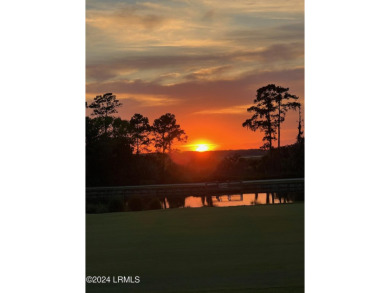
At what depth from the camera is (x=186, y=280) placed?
7.04 m

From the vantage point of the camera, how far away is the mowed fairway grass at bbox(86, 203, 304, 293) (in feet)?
23.4

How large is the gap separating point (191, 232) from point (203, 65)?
256 centimetres

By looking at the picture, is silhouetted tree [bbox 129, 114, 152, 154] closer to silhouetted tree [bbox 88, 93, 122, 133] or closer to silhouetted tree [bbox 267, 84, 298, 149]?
silhouetted tree [bbox 88, 93, 122, 133]

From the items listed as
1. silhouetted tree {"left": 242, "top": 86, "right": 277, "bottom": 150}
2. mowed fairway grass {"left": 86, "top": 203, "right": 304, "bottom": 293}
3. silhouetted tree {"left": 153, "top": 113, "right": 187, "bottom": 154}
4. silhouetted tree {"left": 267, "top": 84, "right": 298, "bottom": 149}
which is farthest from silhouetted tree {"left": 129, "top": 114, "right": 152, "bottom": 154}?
silhouetted tree {"left": 267, "top": 84, "right": 298, "bottom": 149}

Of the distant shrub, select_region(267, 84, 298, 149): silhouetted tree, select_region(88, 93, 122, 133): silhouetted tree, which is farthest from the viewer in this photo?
the distant shrub

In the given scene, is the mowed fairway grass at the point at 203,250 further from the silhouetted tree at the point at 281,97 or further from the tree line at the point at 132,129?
the silhouetted tree at the point at 281,97

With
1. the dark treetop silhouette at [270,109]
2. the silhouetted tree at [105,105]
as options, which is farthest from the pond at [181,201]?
the silhouetted tree at [105,105]

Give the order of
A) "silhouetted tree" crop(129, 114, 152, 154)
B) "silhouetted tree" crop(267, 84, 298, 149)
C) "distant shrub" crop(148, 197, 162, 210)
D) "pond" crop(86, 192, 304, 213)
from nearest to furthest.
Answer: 1. "silhouetted tree" crop(267, 84, 298, 149)
2. "silhouetted tree" crop(129, 114, 152, 154)
3. "pond" crop(86, 192, 304, 213)
4. "distant shrub" crop(148, 197, 162, 210)

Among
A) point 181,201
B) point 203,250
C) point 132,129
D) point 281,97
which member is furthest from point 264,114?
point 203,250

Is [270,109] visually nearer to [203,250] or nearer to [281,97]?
[281,97]

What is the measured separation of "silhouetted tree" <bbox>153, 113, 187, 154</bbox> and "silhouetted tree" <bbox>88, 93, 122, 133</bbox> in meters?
0.73

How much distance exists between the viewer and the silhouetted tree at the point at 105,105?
865cm
